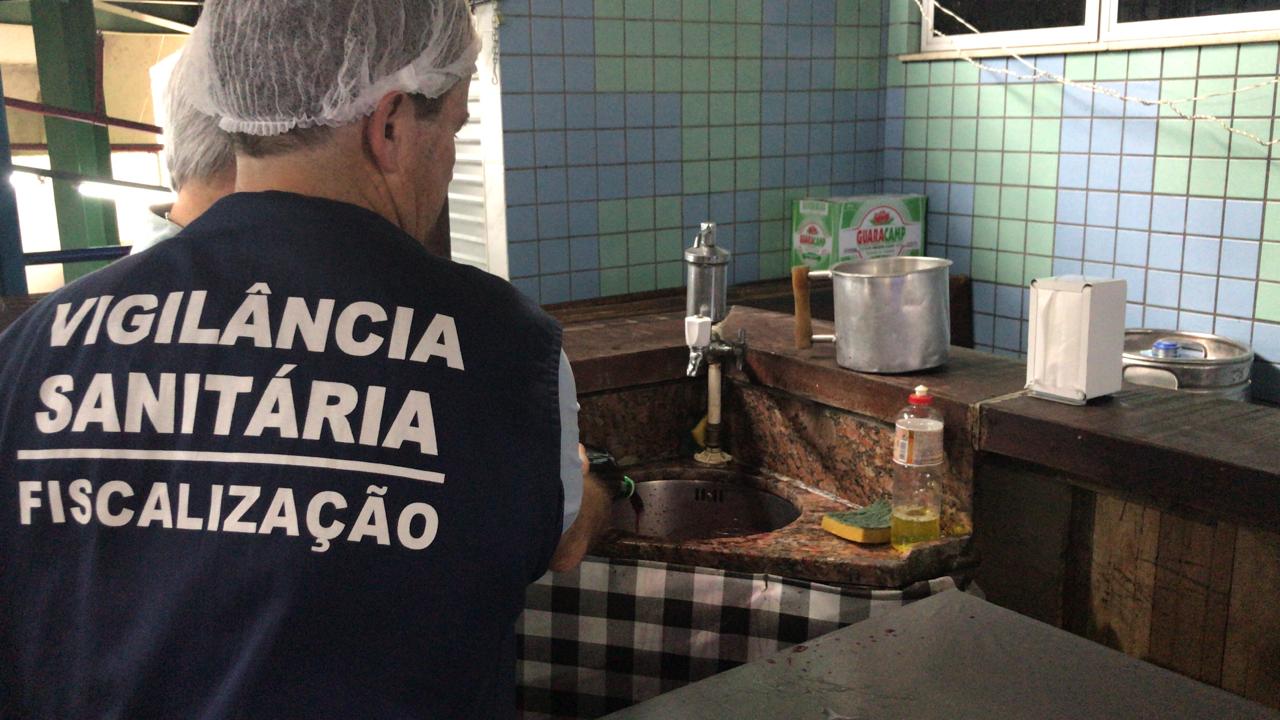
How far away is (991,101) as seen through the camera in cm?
391

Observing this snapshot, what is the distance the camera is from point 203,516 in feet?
3.11

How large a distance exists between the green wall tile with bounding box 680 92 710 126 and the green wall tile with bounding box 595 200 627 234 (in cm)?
41

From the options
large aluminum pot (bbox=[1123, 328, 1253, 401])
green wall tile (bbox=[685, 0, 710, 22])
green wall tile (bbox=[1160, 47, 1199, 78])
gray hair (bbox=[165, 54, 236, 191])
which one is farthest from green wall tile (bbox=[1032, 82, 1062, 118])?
gray hair (bbox=[165, 54, 236, 191])

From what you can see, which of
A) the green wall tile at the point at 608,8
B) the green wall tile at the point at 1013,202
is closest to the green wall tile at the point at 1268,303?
the green wall tile at the point at 1013,202

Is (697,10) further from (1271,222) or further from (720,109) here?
(1271,222)

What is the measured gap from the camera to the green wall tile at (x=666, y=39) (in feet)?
12.3

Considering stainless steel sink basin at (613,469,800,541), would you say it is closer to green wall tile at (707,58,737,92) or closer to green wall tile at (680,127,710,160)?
green wall tile at (680,127,710,160)

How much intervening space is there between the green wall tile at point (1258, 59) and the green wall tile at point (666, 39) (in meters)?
1.80

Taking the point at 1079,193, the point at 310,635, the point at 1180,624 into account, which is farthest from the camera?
the point at 1079,193

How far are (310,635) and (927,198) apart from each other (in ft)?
12.1

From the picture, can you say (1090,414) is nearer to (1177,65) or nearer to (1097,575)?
(1097,575)

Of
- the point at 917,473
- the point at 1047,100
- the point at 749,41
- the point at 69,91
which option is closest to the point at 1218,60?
the point at 1047,100

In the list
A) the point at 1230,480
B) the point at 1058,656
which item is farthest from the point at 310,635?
the point at 1230,480

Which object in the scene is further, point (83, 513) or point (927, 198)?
point (927, 198)
